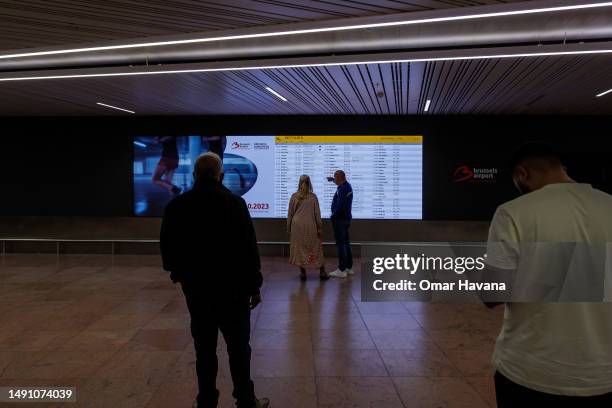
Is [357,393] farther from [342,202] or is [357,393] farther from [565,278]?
[342,202]

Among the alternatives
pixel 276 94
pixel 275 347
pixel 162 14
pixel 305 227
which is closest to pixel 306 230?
pixel 305 227

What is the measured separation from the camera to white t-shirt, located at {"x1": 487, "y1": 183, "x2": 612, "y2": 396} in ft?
4.78

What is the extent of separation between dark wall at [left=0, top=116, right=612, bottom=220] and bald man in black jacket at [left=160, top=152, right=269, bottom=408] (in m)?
7.52

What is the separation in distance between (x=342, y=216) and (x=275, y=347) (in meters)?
3.70

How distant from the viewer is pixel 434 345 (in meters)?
4.43

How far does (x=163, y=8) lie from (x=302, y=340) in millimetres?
3374

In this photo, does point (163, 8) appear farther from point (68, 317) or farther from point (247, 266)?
point (68, 317)

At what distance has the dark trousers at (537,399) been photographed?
1.47 m

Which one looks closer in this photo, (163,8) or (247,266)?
(247,266)

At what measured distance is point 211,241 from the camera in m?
2.69

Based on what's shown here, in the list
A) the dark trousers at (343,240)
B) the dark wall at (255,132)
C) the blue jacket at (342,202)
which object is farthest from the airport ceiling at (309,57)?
the dark trousers at (343,240)

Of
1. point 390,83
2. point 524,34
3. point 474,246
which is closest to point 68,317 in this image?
point 390,83

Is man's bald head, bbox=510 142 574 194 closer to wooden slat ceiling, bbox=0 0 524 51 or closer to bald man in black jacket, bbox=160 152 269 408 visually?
bald man in black jacket, bbox=160 152 269 408

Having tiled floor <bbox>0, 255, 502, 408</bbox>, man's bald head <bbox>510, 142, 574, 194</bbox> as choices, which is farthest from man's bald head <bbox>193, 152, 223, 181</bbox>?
man's bald head <bbox>510, 142, 574, 194</bbox>
